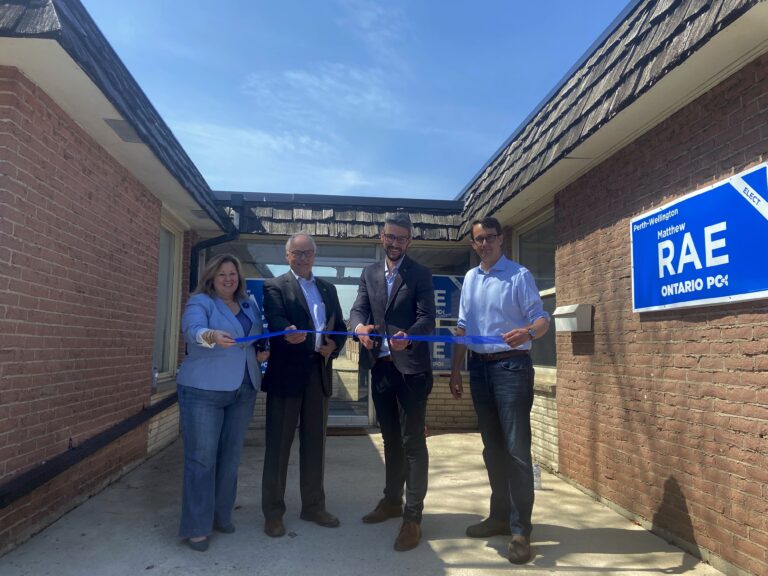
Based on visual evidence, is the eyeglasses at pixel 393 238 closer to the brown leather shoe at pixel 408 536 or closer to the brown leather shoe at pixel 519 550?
the brown leather shoe at pixel 408 536

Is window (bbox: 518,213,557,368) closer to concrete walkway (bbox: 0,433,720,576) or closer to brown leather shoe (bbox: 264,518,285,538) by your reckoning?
concrete walkway (bbox: 0,433,720,576)

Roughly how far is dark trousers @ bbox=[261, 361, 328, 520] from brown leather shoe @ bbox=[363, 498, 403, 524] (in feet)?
1.08

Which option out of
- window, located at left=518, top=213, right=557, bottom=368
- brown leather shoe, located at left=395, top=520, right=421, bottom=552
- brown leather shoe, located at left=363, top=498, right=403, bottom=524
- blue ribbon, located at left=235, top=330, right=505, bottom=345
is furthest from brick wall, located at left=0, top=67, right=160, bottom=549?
window, located at left=518, top=213, right=557, bottom=368

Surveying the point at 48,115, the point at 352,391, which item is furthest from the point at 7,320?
the point at 352,391

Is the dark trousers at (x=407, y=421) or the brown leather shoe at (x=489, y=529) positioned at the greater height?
the dark trousers at (x=407, y=421)

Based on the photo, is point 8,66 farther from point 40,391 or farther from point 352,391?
point 352,391

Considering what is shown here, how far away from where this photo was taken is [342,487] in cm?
491

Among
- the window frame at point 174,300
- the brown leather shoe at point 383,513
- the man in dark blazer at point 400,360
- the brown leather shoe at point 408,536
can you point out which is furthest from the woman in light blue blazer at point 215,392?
the window frame at point 174,300

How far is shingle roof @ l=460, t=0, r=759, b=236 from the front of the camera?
2947 mm

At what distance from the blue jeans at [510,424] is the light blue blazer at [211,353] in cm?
151

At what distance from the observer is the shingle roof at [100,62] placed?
112 inches

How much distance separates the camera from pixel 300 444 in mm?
3828

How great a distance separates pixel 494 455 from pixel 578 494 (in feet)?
5.05

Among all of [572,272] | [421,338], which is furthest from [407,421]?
[572,272]
